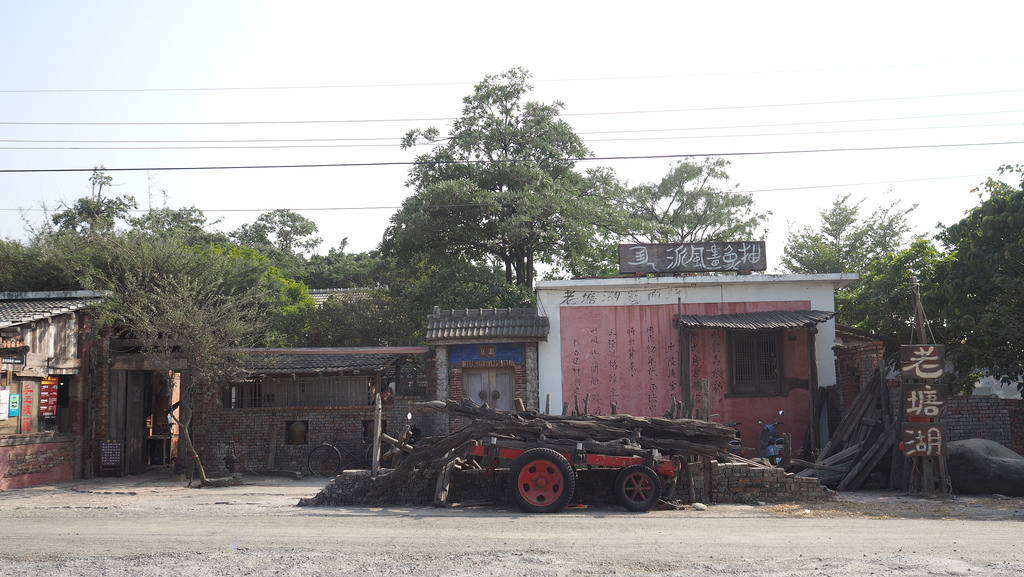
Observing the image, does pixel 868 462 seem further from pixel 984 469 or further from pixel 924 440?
pixel 984 469

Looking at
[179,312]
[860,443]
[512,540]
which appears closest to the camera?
[512,540]

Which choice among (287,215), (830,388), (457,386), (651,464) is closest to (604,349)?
(457,386)

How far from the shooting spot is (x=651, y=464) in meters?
12.4

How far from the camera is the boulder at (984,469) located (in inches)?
529

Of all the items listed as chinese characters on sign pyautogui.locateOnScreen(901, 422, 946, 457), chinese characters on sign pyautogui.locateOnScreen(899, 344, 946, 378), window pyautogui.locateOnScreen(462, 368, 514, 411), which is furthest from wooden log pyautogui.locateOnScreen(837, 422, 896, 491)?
window pyautogui.locateOnScreen(462, 368, 514, 411)

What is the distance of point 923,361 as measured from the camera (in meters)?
14.0

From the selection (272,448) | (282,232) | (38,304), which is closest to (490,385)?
(272,448)

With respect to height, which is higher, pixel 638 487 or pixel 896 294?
pixel 896 294

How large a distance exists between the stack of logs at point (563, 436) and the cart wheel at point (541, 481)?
12.8 inches

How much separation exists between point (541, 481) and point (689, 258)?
29.7 ft

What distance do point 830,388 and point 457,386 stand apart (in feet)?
27.8

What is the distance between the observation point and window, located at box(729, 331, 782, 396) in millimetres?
18844

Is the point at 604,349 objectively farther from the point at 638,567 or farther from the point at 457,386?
the point at 638,567

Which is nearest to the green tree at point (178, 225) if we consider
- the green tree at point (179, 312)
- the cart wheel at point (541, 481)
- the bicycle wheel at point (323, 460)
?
the green tree at point (179, 312)
